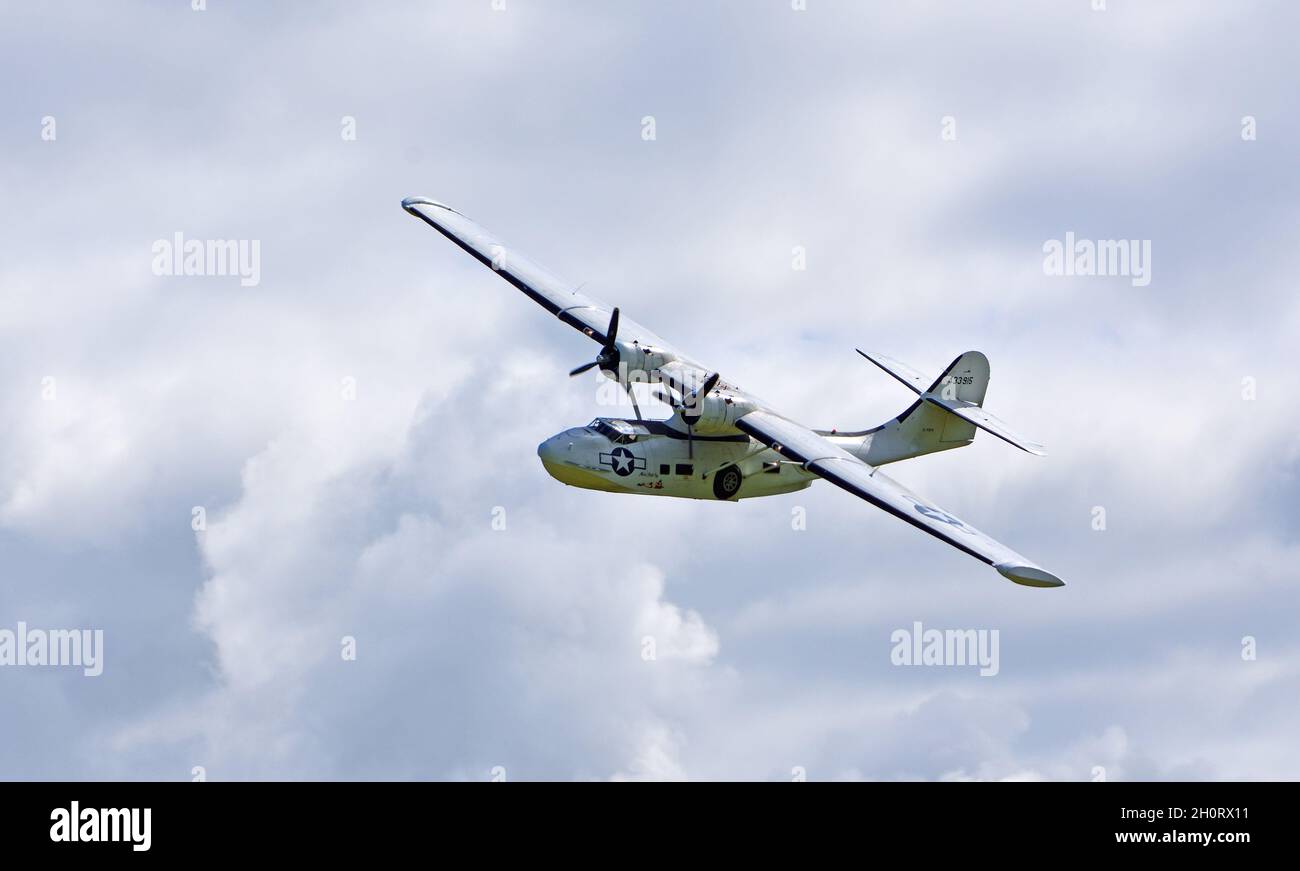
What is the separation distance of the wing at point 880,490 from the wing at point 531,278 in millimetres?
4192

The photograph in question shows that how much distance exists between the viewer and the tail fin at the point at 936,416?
55188 millimetres

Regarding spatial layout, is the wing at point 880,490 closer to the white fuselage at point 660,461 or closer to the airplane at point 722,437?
the airplane at point 722,437

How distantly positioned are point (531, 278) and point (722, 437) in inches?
400

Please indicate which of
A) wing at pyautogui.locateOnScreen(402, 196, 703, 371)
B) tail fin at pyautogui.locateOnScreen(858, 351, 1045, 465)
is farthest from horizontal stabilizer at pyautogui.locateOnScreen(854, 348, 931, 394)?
wing at pyautogui.locateOnScreen(402, 196, 703, 371)

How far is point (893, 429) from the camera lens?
55.5m

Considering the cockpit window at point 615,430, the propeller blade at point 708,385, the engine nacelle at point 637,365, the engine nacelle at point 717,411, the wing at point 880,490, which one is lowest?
the wing at point 880,490

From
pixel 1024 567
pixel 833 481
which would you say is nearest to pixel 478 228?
pixel 833 481

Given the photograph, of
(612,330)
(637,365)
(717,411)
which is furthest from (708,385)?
(612,330)

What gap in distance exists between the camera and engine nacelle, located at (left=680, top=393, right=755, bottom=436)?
166 feet

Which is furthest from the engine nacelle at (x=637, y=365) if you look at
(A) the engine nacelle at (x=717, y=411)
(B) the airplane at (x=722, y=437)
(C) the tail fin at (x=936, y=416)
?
(C) the tail fin at (x=936, y=416)

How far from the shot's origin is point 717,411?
5059 centimetres

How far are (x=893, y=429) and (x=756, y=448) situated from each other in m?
6.05

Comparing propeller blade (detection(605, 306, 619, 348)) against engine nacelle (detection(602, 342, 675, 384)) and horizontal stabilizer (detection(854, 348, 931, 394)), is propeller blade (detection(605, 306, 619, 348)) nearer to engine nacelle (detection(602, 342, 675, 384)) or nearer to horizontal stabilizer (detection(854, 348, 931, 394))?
engine nacelle (detection(602, 342, 675, 384))
